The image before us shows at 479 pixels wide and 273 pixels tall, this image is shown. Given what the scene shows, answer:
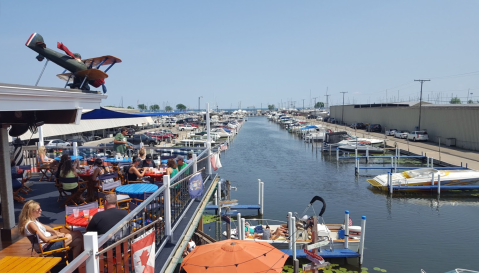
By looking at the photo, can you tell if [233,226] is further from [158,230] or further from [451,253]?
[158,230]

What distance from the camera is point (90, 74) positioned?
7633 mm

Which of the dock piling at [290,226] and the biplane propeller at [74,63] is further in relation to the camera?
the dock piling at [290,226]

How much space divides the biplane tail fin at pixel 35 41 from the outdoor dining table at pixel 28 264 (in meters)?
4.52

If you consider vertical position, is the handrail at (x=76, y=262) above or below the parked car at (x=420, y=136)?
above

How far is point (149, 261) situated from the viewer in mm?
4879

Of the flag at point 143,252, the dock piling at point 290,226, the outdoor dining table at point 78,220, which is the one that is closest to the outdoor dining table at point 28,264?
the flag at point 143,252

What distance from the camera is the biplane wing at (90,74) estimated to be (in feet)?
24.8

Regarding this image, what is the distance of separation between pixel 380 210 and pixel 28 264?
20564mm

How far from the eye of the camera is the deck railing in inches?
142

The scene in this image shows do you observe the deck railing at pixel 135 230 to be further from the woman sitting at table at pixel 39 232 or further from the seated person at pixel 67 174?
the seated person at pixel 67 174

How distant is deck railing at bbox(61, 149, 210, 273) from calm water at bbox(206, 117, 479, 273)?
978cm

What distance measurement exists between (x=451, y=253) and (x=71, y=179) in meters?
15.4

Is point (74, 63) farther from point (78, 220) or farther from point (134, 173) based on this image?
point (78, 220)

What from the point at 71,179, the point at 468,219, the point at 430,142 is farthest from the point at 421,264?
the point at 430,142
